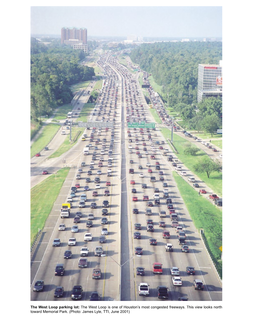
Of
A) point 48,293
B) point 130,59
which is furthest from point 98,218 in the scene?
point 130,59

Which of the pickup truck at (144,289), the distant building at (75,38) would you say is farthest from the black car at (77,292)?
the distant building at (75,38)

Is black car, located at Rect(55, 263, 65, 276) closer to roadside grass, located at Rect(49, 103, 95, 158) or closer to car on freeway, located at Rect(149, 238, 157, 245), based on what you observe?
car on freeway, located at Rect(149, 238, 157, 245)

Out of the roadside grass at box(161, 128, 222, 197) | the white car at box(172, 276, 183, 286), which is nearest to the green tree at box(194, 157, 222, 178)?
the roadside grass at box(161, 128, 222, 197)

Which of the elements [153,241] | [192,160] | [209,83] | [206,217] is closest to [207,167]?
[192,160]

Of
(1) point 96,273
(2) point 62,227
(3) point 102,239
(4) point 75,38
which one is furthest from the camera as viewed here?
(4) point 75,38

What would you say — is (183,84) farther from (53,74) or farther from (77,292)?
(77,292)

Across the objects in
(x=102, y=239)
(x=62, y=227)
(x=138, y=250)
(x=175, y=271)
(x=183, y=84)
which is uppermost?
(x=183, y=84)
